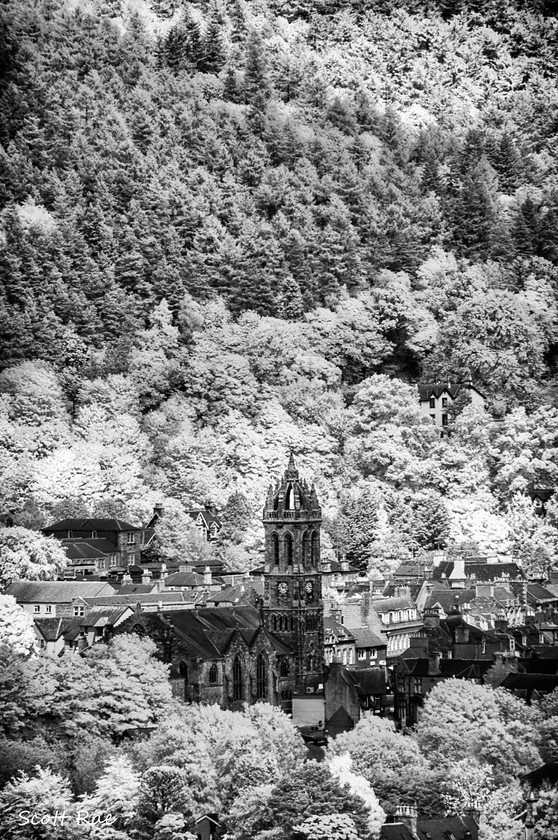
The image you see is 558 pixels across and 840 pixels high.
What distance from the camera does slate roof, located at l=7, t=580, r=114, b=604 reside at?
94938 millimetres

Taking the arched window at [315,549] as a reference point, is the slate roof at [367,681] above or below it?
below

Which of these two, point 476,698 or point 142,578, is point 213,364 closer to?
point 142,578

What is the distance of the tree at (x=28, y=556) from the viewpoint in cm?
9925

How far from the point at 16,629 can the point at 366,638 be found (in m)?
20.6

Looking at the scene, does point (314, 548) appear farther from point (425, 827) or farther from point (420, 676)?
point (425, 827)

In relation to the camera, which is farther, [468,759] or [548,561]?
[548,561]

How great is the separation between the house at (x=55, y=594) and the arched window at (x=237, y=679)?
10921 mm

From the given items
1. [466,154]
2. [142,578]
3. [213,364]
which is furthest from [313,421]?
[466,154]

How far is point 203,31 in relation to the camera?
19825cm

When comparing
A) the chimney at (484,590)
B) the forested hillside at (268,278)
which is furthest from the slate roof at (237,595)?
the forested hillside at (268,278)

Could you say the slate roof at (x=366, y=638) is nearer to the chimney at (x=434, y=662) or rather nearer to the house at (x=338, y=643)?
the house at (x=338, y=643)

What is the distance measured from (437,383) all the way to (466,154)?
41.7 m

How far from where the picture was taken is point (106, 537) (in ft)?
359

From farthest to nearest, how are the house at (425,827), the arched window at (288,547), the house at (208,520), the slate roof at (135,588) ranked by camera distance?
the house at (208,520) → the slate roof at (135,588) → the arched window at (288,547) → the house at (425,827)
